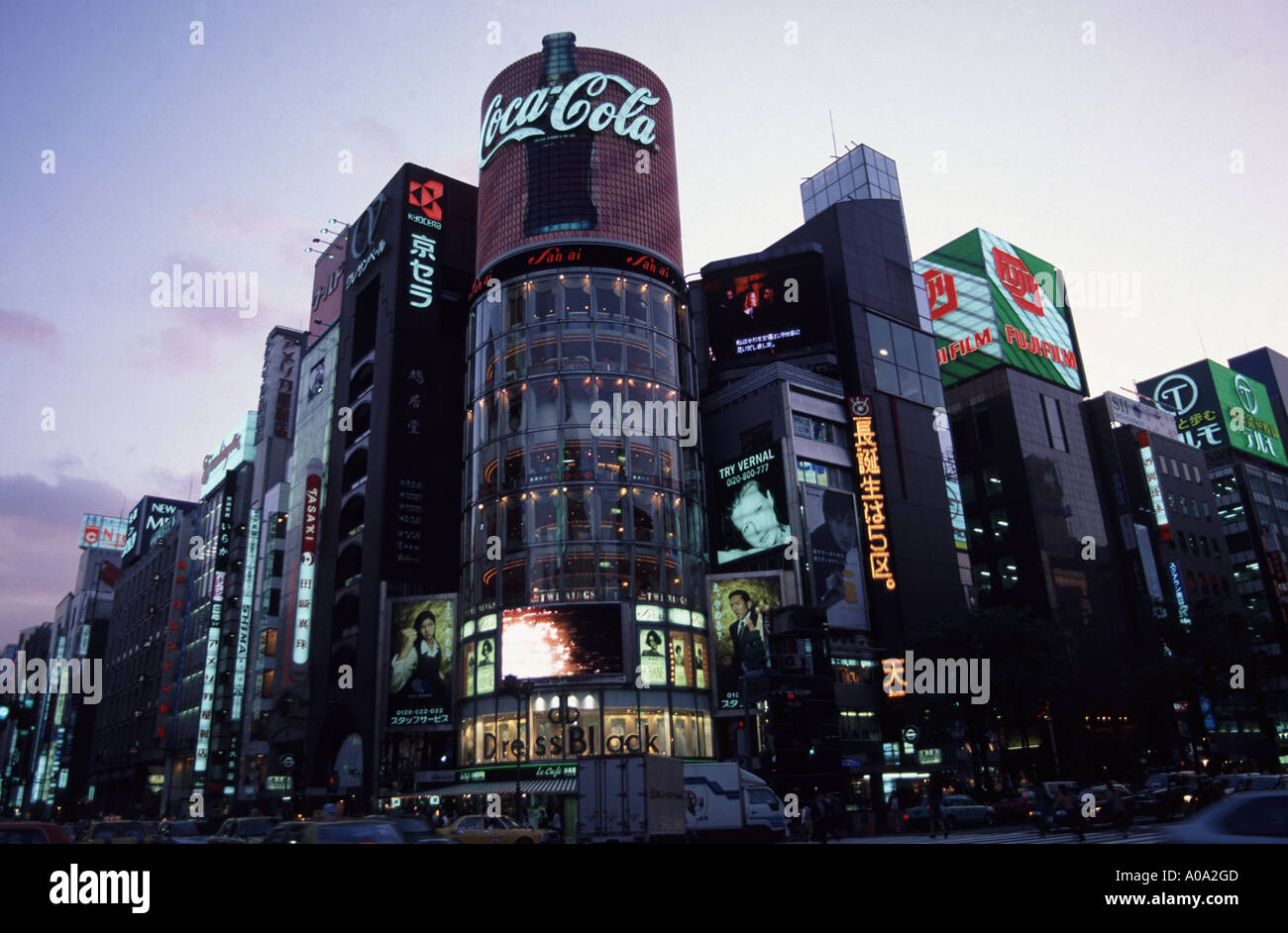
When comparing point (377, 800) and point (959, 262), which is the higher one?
point (959, 262)

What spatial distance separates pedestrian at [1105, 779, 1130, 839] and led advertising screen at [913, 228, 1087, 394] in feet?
216

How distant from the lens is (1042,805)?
30922 mm

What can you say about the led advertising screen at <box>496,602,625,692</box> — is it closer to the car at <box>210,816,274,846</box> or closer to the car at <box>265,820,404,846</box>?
the car at <box>210,816,274,846</box>

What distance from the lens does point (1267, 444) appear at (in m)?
127

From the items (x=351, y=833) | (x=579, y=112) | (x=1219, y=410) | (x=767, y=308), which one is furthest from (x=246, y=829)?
(x=1219, y=410)

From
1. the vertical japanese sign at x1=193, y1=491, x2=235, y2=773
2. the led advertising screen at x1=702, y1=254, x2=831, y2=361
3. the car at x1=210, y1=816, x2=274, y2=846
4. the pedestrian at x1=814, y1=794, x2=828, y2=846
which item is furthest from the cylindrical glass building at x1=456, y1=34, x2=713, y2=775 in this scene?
the vertical japanese sign at x1=193, y1=491, x2=235, y2=773

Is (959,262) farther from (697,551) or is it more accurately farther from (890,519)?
(697,551)

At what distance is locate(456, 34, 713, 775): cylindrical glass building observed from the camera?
2116 inches

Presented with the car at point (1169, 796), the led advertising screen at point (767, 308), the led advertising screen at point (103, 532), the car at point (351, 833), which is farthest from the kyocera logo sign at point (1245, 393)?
the led advertising screen at point (103, 532)

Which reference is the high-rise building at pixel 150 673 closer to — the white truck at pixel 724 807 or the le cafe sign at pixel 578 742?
the le cafe sign at pixel 578 742

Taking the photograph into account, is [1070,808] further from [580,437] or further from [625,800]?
[580,437]

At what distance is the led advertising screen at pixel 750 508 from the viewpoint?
6391 centimetres
